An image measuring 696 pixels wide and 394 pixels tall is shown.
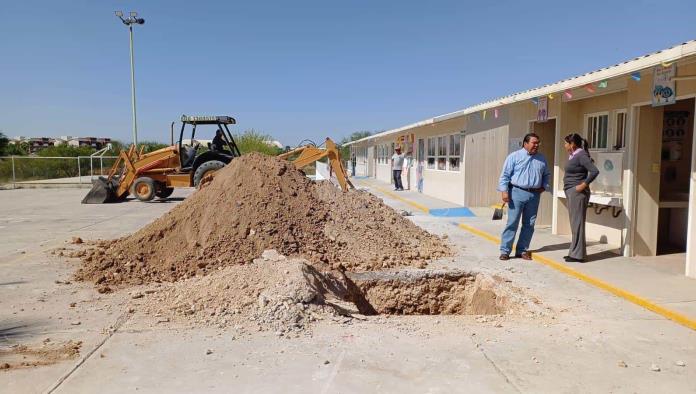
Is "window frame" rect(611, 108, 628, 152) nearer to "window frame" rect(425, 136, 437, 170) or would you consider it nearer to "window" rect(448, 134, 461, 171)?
"window" rect(448, 134, 461, 171)

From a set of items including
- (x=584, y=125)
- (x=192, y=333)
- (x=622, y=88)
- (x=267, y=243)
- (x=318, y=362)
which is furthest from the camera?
(x=584, y=125)

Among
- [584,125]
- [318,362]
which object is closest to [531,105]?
[584,125]

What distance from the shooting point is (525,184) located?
7.37 metres

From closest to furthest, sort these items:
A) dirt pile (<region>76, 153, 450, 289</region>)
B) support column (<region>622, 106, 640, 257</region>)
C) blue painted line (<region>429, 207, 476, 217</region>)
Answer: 1. dirt pile (<region>76, 153, 450, 289</region>)
2. support column (<region>622, 106, 640, 257</region>)
3. blue painted line (<region>429, 207, 476, 217</region>)

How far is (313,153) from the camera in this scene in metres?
11.6

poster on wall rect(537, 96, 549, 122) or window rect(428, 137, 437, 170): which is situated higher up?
poster on wall rect(537, 96, 549, 122)

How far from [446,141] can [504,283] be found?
1190 cm

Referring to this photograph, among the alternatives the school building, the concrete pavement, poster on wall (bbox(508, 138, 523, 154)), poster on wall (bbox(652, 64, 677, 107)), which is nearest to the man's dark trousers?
the school building

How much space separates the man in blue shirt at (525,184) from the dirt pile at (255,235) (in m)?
1.31

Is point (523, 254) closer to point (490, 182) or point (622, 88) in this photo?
point (622, 88)

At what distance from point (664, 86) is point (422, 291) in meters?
4.04

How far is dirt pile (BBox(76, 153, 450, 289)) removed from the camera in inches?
271

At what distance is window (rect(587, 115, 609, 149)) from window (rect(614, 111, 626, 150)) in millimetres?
306

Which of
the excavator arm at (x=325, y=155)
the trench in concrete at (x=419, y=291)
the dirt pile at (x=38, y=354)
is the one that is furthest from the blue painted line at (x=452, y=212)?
the dirt pile at (x=38, y=354)
